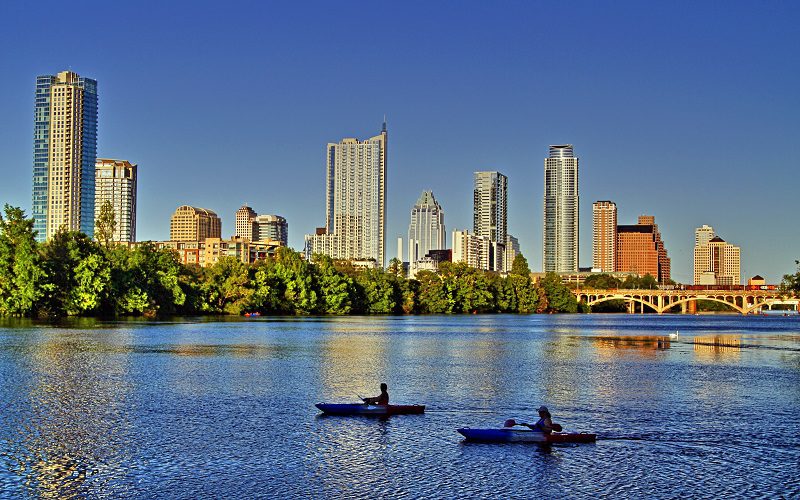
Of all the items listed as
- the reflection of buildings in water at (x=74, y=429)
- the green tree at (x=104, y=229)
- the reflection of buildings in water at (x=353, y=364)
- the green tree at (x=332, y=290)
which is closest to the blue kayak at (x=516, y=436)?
the reflection of buildings in water at (x=74, y=429)

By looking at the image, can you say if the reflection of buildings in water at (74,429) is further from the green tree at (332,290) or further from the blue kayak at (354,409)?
the green tree at (332,290)

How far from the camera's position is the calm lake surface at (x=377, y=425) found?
27.8 m

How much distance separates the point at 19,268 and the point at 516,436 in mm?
99580

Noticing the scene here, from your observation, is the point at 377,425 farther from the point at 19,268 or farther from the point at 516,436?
the point at 19,268

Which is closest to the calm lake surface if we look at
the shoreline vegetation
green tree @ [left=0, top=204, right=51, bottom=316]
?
green tree @ [left=0, top=204, right=51, bottom=316]

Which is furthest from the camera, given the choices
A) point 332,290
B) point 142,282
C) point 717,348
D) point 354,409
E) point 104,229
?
point 332,290

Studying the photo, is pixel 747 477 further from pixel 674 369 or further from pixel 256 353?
pixel 256 353

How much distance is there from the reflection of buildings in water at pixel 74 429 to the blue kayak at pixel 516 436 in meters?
12.1

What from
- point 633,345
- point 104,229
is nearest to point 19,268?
point 104,229

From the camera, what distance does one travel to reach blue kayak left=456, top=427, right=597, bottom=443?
33.3m

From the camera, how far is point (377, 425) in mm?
37312

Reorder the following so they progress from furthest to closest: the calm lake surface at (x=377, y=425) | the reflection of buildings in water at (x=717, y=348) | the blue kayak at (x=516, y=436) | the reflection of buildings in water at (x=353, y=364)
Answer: the reflection of buildings in water at (x=717, y=348) < the reflection of buildings in water at (x=353, y=364) < the blue kayak at (x=516, y=436) < the calm lake surface at (x=377, y=425)

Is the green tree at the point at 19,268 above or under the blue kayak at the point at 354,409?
above

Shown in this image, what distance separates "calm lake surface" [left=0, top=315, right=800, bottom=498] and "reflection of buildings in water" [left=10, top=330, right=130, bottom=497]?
115 millimetres
